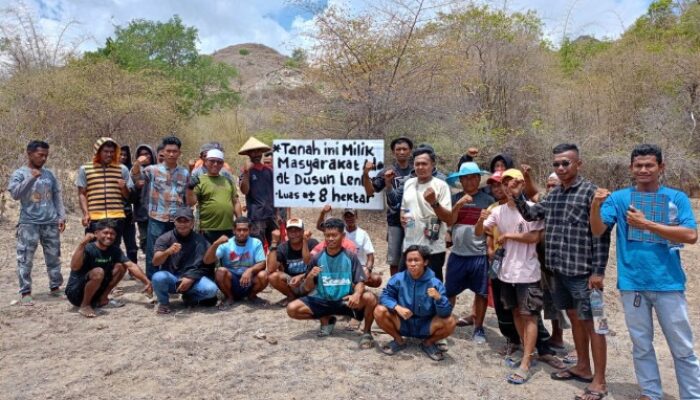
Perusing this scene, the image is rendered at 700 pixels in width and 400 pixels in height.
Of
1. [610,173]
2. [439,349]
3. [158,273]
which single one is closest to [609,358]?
[439,349]

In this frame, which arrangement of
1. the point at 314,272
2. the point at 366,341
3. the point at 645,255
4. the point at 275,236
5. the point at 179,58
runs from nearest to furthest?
the point at 645,255
the point at 366,341
the point at 314,272
the point at 275,236
the point at 179,58

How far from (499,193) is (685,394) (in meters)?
1.98

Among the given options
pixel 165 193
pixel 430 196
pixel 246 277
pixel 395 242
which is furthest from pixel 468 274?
pixel 165 193

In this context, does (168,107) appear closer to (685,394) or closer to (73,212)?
(73,212)

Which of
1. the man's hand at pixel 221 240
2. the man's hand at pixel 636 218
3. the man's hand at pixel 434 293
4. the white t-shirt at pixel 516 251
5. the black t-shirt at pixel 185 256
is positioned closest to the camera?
the man's hand at pixel 636 218

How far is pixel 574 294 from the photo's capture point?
3.88 m

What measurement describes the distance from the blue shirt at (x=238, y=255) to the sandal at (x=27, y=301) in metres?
2.16

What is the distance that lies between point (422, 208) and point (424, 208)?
2cm

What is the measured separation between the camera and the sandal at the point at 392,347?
179 inches

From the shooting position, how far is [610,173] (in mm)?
13367

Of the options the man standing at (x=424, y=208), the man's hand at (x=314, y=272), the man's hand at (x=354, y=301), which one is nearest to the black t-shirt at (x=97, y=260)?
the man's hand at (x=314, y=272)

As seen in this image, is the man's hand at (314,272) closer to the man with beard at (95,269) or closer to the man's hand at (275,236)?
the man's hand at (275,236)

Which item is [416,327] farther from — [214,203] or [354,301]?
[214,203]

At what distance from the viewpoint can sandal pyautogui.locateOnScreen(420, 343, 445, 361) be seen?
4445 millimetres
